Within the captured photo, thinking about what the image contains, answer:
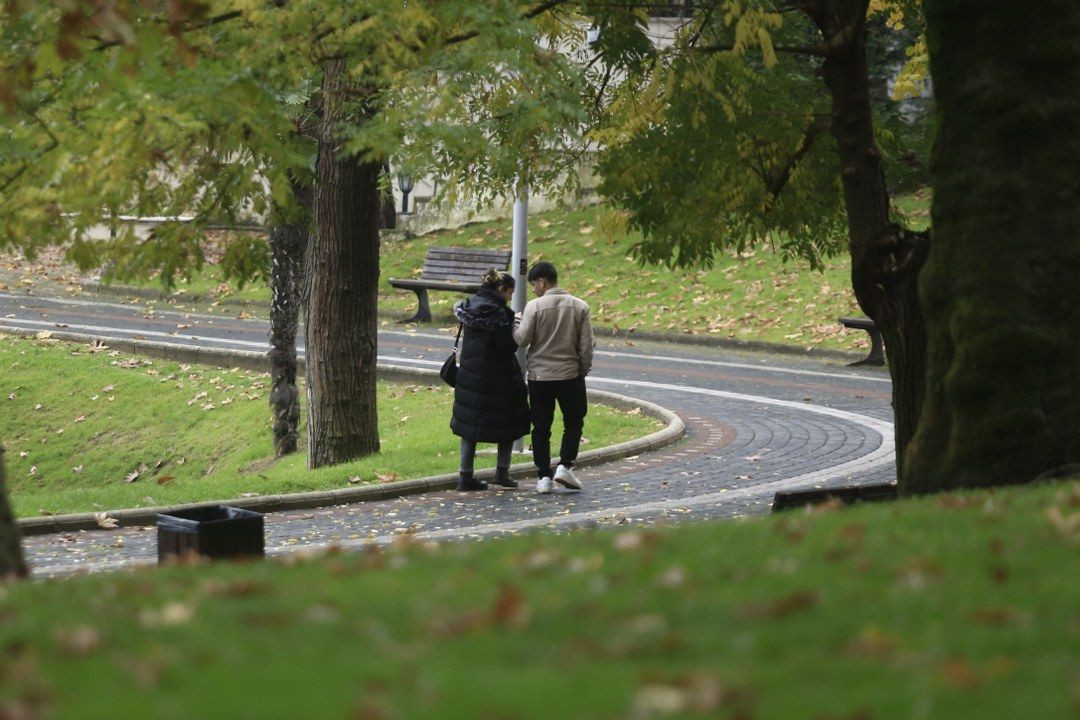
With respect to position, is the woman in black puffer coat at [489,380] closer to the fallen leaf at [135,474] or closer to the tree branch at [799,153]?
the tree branch at [799,153]

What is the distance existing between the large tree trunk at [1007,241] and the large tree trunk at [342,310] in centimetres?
638

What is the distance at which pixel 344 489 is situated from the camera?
1226 centimetres

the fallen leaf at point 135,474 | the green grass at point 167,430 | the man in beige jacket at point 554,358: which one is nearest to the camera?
the man in beige jacket at point 554,358

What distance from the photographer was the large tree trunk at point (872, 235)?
961cm

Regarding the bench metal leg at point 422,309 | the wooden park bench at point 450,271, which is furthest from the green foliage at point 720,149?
the bench metal leg at point 422,309

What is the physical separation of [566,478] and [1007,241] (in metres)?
4.90

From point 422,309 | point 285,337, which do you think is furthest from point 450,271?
point 285,337

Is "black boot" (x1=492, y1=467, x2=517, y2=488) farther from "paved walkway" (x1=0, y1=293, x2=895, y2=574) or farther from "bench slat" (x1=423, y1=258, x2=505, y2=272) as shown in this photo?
"bench slat" (x1=423, y1=258, x2=505, y2=272)

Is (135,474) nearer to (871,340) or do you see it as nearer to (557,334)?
(557,334)

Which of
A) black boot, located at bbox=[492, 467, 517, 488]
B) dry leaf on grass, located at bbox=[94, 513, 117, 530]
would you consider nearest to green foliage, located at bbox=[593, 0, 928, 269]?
black boot, located at bbox=[492, 467, 517, 488]

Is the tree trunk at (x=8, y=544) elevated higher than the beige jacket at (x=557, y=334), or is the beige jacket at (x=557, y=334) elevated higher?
the beige jacket at (x=557, y=334)

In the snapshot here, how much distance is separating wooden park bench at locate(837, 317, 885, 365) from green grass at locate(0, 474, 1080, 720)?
14.5 metres

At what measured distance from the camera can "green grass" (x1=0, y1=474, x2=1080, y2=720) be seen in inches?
146

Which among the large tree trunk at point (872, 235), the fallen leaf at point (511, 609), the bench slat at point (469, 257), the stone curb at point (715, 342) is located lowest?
the stone curb at point (715, 342)
